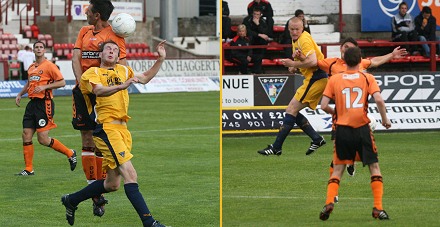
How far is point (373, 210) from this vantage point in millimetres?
8820

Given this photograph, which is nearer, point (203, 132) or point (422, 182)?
A: point (422, 182)

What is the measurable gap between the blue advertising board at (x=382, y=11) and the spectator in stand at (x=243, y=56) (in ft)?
23.9

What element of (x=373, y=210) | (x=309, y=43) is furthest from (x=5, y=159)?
(x=373, y=210)

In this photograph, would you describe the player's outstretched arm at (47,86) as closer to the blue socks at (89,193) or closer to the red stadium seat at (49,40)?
the blue socks at (89,193)

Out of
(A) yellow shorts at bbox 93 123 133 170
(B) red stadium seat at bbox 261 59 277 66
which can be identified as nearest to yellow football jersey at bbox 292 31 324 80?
(A) yellow shorts at bbox 93 123 133 170

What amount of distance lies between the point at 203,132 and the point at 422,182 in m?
8.98

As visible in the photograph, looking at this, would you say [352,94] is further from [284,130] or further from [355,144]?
[284,130]

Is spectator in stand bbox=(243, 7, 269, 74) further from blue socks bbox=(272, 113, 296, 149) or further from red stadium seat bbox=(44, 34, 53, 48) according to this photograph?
red stadium seat bbox=(44, 34, 53, 48)

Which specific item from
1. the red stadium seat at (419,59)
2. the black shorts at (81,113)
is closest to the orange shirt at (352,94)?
the black shorts at (81,113)

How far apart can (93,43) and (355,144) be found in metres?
3.02

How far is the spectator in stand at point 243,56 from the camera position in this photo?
67.8ft

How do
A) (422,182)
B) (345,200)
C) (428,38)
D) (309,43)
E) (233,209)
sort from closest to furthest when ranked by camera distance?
(233,209), (345,200), (422,182), (309,43), (428,38)

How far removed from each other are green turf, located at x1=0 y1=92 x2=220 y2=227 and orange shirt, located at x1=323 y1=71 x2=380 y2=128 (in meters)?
1.65

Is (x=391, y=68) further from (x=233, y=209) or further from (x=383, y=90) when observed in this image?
(x=233, y=209)
